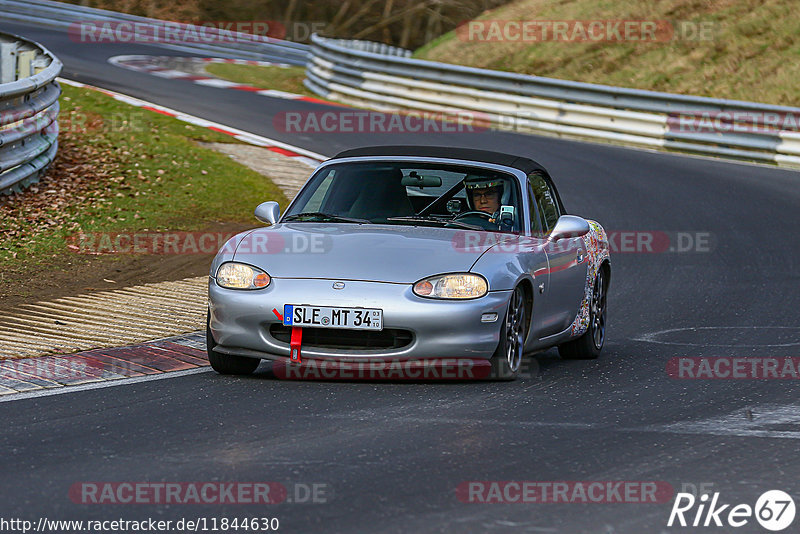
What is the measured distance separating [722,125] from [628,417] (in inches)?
613

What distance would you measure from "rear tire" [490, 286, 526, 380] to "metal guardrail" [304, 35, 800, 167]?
14026 mm

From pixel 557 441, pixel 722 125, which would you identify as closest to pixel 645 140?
pixel 722 125

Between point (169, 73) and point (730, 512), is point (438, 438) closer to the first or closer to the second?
point (730, 512)

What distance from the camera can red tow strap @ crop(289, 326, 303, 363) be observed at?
24.0 ft

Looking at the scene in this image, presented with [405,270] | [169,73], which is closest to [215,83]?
[169,73]

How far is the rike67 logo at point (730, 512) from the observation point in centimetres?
480

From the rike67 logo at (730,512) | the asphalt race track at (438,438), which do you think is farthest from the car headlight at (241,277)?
the rike67 logo at (730,512)

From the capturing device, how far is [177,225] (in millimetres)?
13812

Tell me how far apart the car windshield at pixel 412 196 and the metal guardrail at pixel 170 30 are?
88.4 ft

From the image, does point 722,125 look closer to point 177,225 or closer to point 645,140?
point 645,140

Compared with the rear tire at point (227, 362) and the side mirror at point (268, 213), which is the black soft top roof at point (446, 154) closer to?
the side mirror at point (268, 213)

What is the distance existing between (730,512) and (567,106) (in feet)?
61.6

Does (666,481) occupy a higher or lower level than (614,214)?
higher

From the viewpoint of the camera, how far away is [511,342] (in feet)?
25.2
